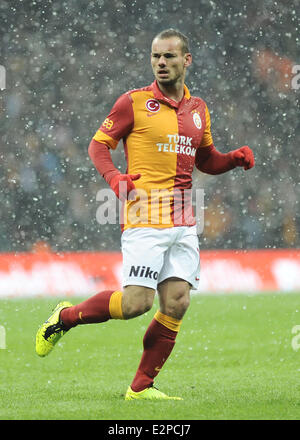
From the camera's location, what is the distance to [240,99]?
12.4 m

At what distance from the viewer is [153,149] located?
13.5 ft

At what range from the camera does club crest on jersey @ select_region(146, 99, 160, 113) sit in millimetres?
4129

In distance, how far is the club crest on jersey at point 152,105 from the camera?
13.5 feet

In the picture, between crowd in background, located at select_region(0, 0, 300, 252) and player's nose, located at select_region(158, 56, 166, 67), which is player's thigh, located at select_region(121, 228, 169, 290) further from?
crowd in background, located at select_region(0, 0, 300, 252)

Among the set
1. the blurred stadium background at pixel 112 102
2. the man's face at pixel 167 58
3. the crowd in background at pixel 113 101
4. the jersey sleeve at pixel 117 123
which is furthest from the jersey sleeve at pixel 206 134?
the crowd in background at pixel 113 101

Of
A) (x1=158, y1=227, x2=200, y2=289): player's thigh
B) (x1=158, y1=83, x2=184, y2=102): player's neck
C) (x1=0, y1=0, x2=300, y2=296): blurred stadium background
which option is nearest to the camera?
(x1=158, y1=227, x2=200, y2=289): player's thigh

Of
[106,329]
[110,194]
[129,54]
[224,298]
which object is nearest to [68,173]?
[110,194]

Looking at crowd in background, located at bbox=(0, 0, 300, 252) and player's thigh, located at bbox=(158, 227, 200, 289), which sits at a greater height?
crowd in background, located at bbox=(0, 0, 300, 252)

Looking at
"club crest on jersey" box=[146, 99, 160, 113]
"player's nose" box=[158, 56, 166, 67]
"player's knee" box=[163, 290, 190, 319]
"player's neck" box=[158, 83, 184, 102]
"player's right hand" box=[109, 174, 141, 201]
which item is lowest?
"player's knee" box=[163, 290, 190, 319]

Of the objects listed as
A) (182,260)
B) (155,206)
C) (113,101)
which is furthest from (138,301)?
(113,101)

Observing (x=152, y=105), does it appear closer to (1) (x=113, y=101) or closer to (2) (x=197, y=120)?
(2) (x=197, y=120)

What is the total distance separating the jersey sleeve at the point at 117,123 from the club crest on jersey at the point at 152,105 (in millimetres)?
92

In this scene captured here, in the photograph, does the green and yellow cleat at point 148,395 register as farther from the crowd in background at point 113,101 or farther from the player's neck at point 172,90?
the crowd in background at point 113,101

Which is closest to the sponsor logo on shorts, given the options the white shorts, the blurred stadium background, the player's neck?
the white shorts
